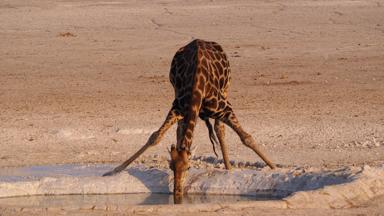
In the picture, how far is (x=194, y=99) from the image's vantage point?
9.15 metres

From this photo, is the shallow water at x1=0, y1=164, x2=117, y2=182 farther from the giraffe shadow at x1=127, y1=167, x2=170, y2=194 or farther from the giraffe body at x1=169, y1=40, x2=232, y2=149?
the giraffe body at x1=169, y1=40, x2=232, y2=149

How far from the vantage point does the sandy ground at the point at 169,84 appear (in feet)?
39.0

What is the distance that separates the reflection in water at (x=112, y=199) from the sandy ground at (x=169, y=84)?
5.50 feet

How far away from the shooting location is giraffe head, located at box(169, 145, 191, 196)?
28.3 ft

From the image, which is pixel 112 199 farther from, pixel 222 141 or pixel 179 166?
pixel 222 141

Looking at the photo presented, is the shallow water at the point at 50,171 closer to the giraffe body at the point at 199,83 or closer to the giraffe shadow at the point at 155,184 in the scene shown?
the giraffe shadow at the point at 155,184

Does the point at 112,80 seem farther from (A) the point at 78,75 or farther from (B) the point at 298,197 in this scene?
(B) the point at 298,197

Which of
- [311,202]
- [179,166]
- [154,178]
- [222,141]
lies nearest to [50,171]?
[154,178]

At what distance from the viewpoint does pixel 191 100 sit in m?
9.15

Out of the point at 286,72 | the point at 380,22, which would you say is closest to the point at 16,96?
the point at 286,72

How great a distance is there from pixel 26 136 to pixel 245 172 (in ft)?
12.2

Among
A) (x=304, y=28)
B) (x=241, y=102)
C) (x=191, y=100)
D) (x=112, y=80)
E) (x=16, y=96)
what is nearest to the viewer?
(x=191, y=100)

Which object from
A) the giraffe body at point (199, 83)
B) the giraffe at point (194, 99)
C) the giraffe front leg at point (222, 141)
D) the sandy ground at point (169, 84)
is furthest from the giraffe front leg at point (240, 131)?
the sandy ground at point (169, 84)

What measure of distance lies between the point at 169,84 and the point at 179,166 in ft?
27.5
